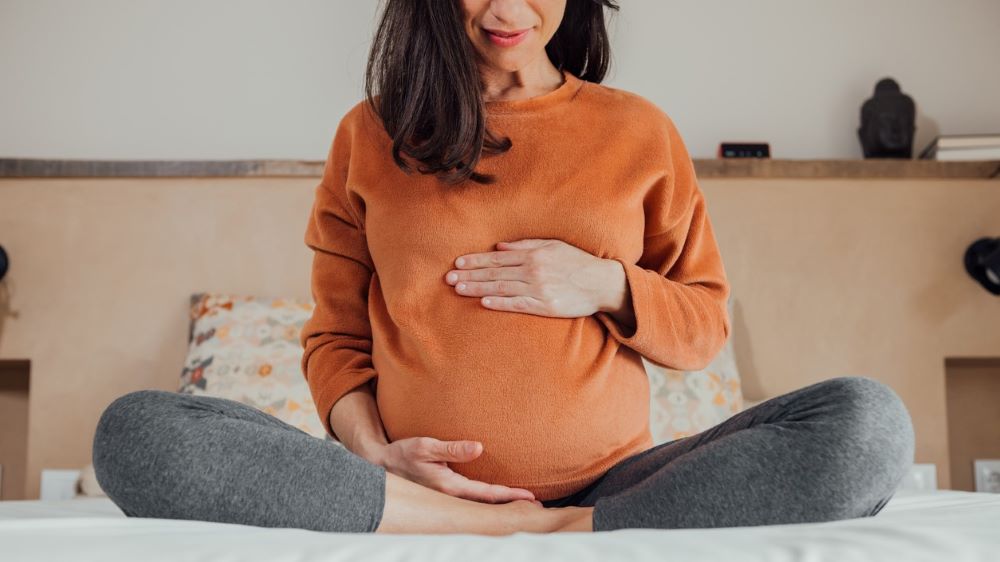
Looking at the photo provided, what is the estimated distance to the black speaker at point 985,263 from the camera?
234cm

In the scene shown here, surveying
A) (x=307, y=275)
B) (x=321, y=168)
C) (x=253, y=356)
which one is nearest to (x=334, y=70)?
(x=321, y=168)

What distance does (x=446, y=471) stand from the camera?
105 centimetres

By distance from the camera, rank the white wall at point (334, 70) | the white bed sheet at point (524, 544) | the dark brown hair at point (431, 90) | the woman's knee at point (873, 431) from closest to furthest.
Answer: the white bed sheet at point (524, 544)
the woman's knee at point (873, 431)
the dark brown hair at point (431, 90)
the white wall at point (334, 70)

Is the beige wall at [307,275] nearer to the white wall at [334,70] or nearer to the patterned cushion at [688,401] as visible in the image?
the white wall at [334,70]

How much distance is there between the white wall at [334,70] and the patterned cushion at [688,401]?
720 mm

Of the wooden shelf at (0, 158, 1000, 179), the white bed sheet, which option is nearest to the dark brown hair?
the white bed sheet

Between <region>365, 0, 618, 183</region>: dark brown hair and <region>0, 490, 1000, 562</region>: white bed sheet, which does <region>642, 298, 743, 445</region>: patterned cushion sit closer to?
<region>365, 0, 618, 183</region>: dark brown hair

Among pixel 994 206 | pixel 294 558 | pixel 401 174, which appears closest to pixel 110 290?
pixel 401 174

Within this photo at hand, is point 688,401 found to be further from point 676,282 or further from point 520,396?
point 520,396

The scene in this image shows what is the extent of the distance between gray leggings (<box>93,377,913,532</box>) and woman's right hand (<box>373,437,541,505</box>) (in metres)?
0.12

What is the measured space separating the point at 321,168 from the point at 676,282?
1.45 m

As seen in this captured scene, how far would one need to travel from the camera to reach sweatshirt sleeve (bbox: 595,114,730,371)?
1.11m

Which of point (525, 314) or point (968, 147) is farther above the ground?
point (968, 147)

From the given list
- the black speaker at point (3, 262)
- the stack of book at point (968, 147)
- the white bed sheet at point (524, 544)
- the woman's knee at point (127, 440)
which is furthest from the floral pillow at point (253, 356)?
the stack of book at point (968, 147)
